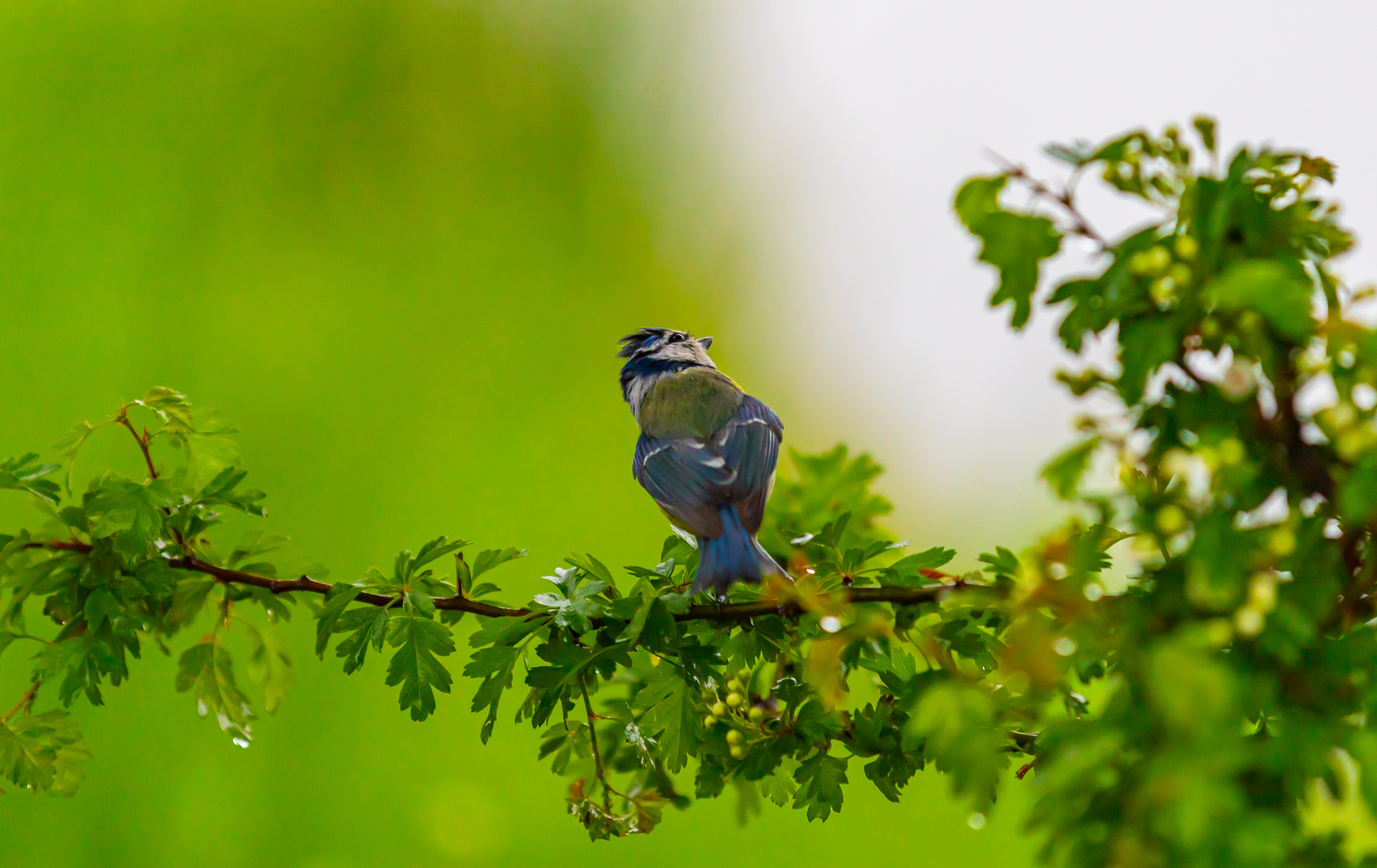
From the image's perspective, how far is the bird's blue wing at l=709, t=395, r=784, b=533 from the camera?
2.93 ft

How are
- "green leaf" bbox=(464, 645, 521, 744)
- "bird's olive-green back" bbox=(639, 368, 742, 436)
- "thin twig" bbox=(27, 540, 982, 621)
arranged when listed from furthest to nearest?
"bird's olive-green back" bbox=(639, 368, 742, 436)
"green leaf" bbox=(464, 645, 521, 744)
"thin twig" bbox=(27, 540, 982, 621)

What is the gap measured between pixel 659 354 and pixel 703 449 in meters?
0.22

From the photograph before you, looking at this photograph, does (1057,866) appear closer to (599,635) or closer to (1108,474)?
(1108,474)

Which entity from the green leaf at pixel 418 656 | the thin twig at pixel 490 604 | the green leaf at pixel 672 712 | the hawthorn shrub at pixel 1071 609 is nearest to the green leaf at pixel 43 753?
the hawthorn shrub at pixel 1071 609

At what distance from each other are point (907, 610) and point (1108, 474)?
155 millimetres

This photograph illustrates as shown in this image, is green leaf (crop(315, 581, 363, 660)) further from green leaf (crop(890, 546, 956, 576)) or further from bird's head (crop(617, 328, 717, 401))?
bird's head (crop(617, 328, 717, 401))

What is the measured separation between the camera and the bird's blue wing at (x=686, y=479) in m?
0.88

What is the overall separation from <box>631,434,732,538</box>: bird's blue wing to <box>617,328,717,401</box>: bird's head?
11cm

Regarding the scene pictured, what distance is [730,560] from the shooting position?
792mm

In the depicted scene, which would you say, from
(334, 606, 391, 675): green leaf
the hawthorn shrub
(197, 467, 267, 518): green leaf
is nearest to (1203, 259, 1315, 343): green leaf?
the hawthorn shrub

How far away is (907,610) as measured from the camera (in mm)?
588

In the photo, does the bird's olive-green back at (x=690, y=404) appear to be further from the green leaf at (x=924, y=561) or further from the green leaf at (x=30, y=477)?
the green leaf at (x=30, y=477)

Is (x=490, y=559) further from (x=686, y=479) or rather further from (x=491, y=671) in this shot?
(x=686, y=479)

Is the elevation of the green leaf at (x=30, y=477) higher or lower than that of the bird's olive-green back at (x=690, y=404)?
lower
